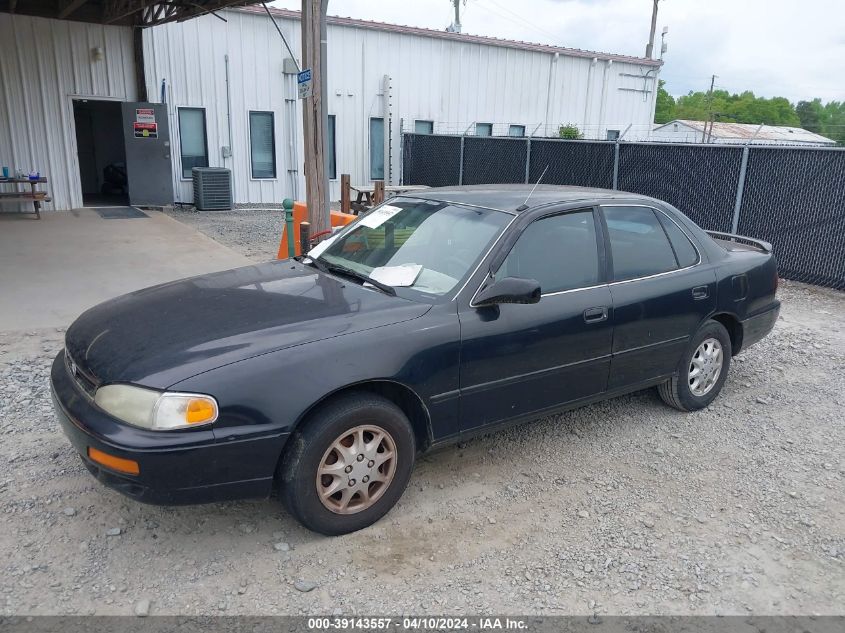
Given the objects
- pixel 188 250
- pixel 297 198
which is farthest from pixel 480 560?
pixel 297 198

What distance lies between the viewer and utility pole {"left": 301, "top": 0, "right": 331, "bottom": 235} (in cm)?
716

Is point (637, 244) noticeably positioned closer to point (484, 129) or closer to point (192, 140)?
point (192, 140)

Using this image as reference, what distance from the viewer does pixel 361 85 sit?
17.7 metres

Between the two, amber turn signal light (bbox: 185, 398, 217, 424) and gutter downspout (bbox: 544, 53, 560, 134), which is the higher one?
gutter downspout (bbox: 544, 53, 560, 134)

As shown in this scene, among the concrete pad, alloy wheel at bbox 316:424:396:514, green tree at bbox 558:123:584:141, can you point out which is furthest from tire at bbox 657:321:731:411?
green tree at bbox 558:123:584:141

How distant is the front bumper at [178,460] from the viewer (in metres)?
2.65

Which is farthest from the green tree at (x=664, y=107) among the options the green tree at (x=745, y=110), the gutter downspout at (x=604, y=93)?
the gutter downspout at (x=604, y=93)

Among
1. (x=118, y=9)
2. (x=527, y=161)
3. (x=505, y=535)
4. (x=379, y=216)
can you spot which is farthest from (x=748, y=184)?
(x=118, y=9)

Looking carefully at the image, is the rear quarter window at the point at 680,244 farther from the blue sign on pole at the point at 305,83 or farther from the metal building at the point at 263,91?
the metal building at the point at 263,91

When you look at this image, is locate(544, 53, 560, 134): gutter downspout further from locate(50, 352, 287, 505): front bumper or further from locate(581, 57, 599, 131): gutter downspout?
locate(50, 352, 287, 505): front bumper

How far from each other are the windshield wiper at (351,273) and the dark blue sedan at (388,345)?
1 centimetres

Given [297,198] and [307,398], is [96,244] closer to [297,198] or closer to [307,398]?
[297,198]

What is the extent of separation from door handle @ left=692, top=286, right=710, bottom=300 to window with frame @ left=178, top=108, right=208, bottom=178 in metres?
14.2

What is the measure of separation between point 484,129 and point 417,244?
17741mm
